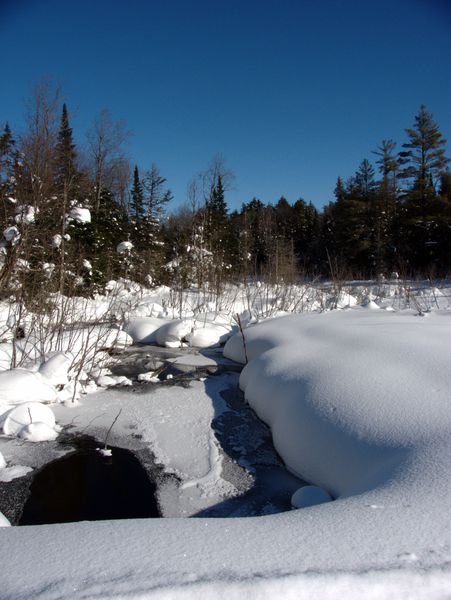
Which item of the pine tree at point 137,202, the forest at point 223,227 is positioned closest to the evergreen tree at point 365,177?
the forest at point 223,227

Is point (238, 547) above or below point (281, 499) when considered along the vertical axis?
above

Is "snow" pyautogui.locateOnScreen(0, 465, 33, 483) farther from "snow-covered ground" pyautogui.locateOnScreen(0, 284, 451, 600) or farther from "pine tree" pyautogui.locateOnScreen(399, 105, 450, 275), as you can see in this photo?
"pine tree" pyautogui.locateOnScreen(399, 105, 450, 275)

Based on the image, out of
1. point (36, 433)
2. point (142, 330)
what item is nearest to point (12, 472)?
point (36, 433)

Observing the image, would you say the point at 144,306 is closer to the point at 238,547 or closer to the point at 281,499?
the point at 281,499

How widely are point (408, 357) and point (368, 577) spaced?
2.47 meters

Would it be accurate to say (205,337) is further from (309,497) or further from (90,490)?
(309,497)

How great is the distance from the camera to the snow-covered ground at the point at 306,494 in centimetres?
106


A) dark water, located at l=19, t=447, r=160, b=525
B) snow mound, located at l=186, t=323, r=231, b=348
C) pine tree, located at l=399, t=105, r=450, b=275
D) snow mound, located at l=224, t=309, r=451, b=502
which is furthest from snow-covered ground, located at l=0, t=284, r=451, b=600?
pine tree, located at l=399, t=105, r=450, b=275

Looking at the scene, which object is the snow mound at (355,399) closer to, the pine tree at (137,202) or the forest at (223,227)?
the forest at (223,227)

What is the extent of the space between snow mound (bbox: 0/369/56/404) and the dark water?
107cm

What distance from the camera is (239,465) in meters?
2.97

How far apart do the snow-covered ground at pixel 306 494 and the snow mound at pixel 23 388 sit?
0.09 metres

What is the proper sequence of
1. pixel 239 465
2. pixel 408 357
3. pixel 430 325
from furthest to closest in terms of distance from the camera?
1. pixel 430 325
2. pixel 408 357
3. pixel 239 465

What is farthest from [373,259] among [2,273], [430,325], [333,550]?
[333,550]
